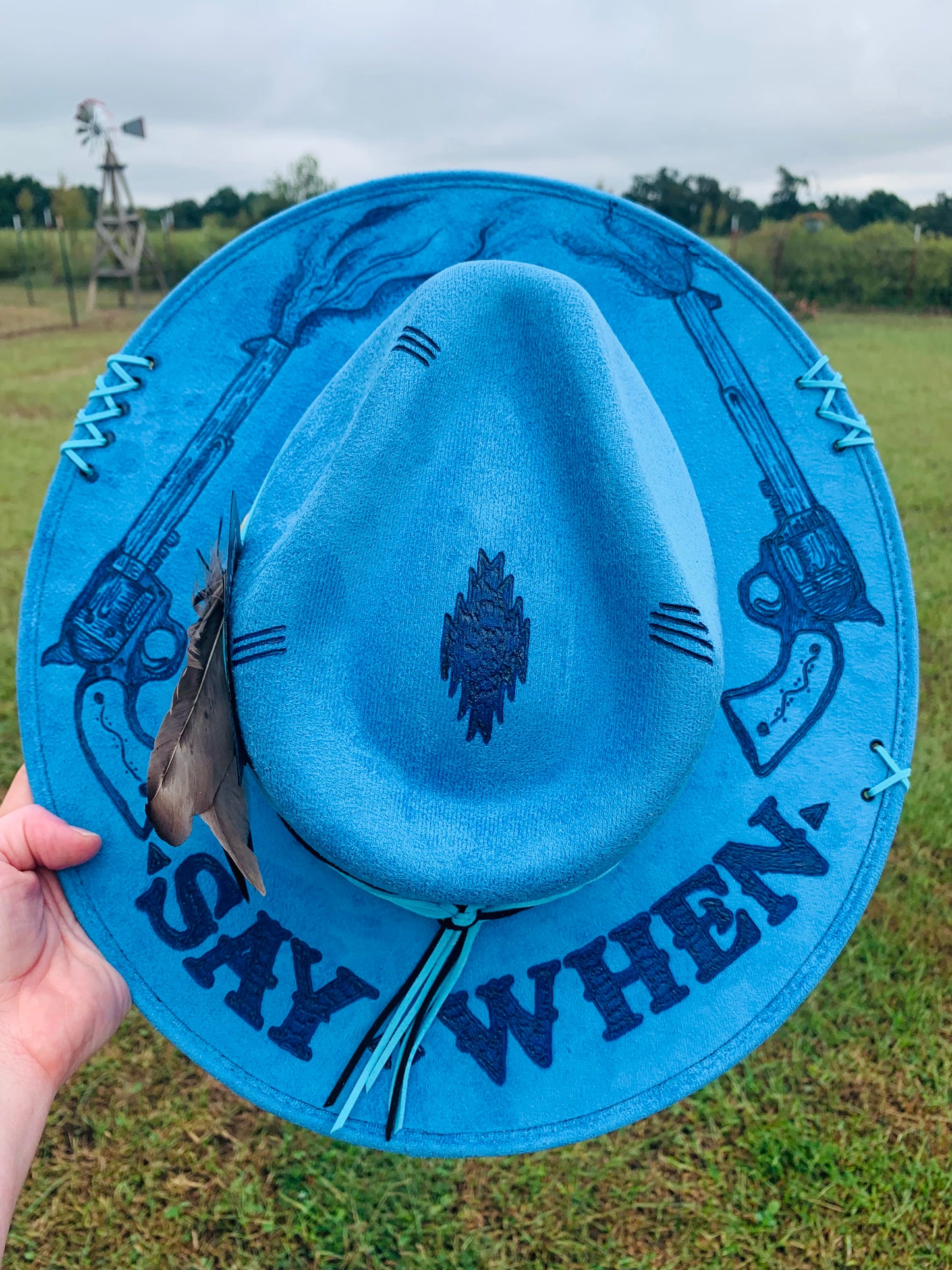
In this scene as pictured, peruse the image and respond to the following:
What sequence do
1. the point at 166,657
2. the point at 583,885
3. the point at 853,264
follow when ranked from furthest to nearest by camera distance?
the point at 853,264, the point at 166,657, the point at 583,885

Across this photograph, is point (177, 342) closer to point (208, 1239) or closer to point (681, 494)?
point (681, 494)

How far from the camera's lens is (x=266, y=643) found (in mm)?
1027

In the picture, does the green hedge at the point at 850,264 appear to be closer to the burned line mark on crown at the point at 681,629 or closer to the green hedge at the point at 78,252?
the green hedge at the point at 78,252

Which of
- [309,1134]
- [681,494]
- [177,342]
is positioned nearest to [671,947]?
[681,494]

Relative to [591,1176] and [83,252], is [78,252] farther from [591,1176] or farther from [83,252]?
[591,1176]

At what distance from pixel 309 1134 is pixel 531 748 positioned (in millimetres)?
1529

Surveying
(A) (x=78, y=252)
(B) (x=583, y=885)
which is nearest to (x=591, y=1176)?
(B) (x=583, y=885)

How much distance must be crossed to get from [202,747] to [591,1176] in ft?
4.91

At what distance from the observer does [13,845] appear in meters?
1.27

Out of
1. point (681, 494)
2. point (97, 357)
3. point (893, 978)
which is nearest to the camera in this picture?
point (681, 494)

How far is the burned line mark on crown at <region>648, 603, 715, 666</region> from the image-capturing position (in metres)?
1.03

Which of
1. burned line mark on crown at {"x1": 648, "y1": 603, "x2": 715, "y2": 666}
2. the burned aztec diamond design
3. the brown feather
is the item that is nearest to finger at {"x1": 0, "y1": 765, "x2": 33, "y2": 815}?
the brown feather

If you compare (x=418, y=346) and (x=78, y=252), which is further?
(x=78, y=252)

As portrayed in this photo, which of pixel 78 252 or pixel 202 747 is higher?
pixel 78 252
